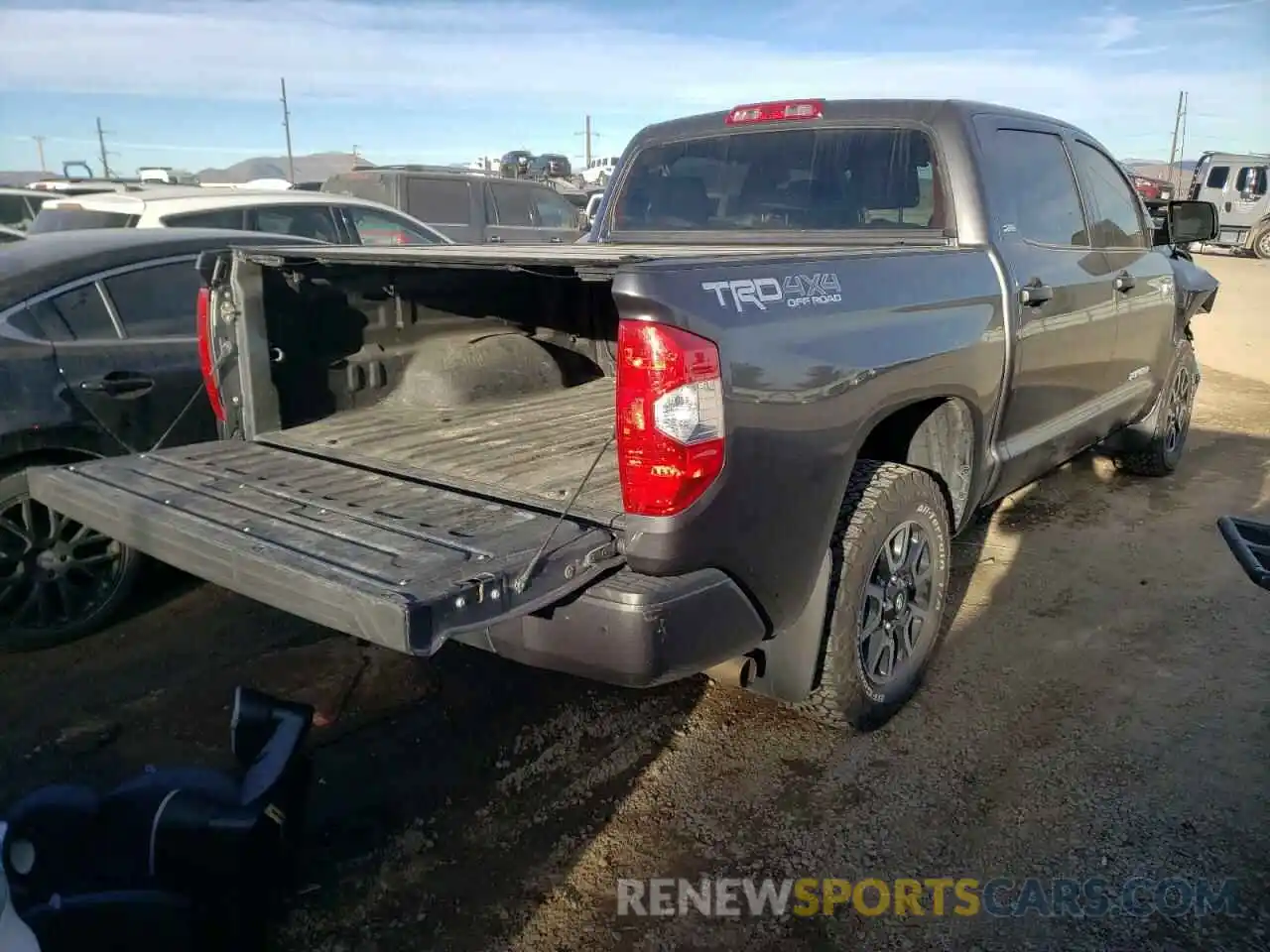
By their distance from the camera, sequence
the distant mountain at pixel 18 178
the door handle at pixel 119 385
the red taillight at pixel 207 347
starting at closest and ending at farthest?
the red taillight at pixel 207 347 → the door handle at pixel 119 385 → the distant mountain at pixel 18 178

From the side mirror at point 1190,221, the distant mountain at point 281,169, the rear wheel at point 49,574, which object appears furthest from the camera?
the distant mountain at point 281,169

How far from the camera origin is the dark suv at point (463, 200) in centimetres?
1224

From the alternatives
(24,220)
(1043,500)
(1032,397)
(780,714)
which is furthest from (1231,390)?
(24,220)

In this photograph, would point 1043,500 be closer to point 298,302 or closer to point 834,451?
point 834,451

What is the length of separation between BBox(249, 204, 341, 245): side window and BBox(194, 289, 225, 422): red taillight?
4398mm

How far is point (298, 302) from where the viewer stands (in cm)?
377

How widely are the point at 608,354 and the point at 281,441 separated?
205cm

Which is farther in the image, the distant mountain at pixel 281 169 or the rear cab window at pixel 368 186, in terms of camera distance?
the distant mountain at pixel 281 169

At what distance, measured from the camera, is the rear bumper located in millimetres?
2322

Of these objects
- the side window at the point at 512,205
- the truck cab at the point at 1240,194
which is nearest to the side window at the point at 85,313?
the side window at the point at 512,205

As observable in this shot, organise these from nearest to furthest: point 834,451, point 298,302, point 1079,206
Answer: point 834,451 → point 298,302 → point 1079,206

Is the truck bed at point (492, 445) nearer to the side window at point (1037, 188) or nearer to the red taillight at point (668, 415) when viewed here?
the red taillight at point (668, 415)

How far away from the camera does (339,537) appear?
8.34 feet

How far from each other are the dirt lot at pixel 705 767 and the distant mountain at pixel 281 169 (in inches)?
1543
